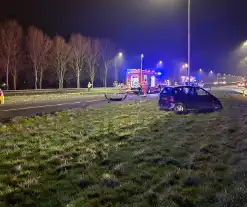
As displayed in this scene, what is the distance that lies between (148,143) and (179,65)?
8643cm

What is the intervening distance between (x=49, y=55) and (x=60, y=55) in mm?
2044

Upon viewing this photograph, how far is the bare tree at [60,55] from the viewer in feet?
192

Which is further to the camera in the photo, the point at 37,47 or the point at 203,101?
the point at 37,47

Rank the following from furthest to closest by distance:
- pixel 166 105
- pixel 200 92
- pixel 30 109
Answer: pixel 30 109, pixel 200 92, pixel 166 105

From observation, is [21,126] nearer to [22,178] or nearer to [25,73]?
[22,178]

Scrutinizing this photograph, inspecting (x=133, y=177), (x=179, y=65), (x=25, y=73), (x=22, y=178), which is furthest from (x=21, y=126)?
(x=179, y=65)

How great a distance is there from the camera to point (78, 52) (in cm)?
6275

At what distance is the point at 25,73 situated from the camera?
6159cm

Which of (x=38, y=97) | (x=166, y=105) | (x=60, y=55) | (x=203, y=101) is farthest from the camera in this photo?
(x=60, y=55)

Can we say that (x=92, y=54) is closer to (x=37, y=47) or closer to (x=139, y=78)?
(x=37, y=47)

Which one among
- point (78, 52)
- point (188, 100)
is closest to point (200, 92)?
point (188, 100)

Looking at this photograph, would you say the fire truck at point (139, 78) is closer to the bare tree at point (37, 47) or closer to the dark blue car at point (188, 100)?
the dark blue car at point (188, 100)

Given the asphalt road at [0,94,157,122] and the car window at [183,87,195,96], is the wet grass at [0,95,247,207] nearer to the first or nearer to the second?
the asphalt road at [0,94,157,122]

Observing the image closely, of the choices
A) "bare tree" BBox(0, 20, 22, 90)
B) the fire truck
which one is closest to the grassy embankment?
the fire truck
